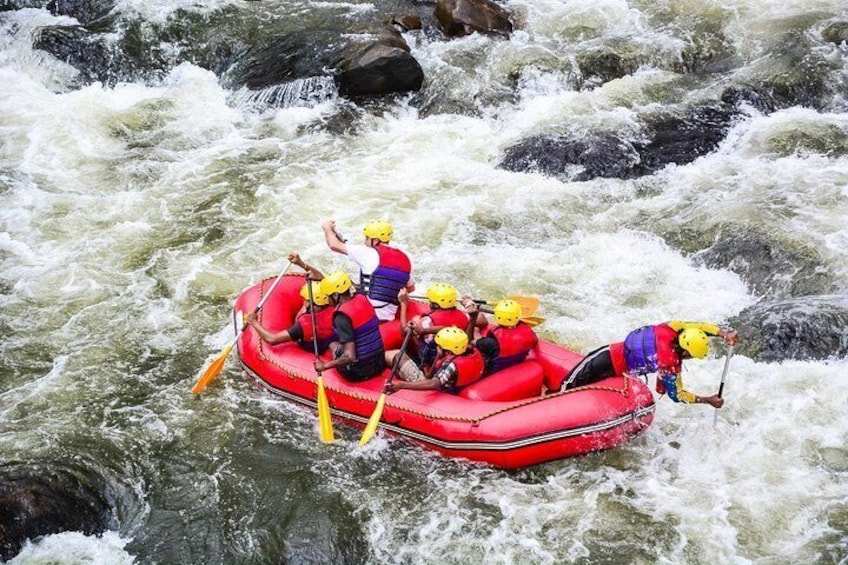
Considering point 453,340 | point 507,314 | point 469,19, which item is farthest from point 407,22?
point 453,340

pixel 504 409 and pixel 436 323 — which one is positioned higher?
pixel 436 323

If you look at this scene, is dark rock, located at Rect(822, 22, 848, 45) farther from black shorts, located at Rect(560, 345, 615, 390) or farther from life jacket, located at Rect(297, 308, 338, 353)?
life jacket, located at Rect(297, 308, 338, 353)

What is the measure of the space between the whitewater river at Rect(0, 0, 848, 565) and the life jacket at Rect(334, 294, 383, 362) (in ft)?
2.16

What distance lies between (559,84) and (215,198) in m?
4.87

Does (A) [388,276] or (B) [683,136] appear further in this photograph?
(B) [683,136]

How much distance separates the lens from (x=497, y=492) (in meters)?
6.22

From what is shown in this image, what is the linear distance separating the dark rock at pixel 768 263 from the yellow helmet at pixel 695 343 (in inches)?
95.2

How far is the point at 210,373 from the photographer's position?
23.6 feet

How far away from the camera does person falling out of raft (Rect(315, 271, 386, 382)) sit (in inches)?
259

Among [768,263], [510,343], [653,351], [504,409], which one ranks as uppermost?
[653,351]

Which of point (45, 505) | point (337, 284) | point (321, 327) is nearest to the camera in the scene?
point (45, 505)

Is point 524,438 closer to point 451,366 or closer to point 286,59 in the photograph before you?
point 451,366

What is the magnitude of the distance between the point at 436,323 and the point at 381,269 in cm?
73

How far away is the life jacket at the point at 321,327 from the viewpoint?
6988 millimetres
